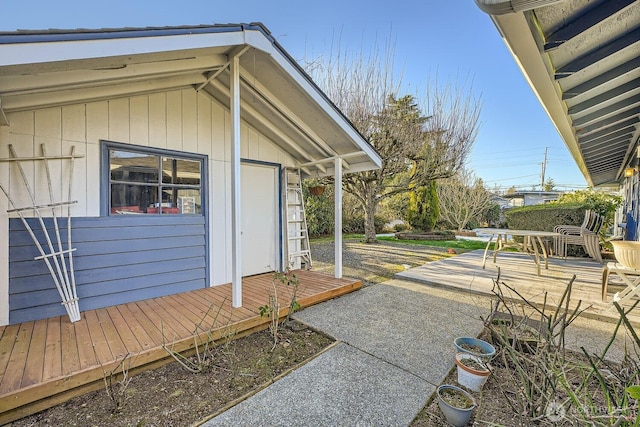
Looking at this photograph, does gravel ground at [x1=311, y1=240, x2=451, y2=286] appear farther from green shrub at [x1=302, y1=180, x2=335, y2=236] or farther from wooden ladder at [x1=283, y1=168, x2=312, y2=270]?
green shrub at [x1=302, y1=180, x2=335, y2=236]

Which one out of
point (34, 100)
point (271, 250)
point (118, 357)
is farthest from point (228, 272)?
point (34, 100)

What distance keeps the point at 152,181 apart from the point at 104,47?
201 cm

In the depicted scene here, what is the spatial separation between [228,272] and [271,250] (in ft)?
3.35

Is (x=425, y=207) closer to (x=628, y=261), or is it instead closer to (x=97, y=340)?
(x=628, y=261)

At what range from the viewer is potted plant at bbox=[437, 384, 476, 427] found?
5.98ft

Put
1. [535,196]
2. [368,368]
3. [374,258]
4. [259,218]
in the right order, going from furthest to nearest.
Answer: [535,196], [374,258], [259,218], [368,368]

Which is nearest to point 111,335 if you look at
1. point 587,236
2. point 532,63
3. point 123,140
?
point 123,140

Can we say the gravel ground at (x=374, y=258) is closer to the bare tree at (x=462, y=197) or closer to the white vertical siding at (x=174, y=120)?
the white vertical siding at (x=174, y=120)

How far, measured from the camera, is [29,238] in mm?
3090

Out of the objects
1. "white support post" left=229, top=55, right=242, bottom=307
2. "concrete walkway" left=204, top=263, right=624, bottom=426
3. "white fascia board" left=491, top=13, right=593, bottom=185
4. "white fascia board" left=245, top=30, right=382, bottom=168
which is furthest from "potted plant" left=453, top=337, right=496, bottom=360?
"white fascia board" left=245, top=30, right=382, bottom=168

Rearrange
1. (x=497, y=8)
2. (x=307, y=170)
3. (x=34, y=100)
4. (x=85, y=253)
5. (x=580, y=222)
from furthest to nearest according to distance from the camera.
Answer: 1. (x=580, y=222)
2. (x=307, y=170)
3. (x=85, y=253)
4. (x=34, y=100)
5. (x=497, y=8)

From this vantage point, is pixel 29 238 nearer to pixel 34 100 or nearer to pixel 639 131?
pixel 34 100

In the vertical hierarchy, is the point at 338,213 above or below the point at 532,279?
above

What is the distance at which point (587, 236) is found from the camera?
21.3 ft
